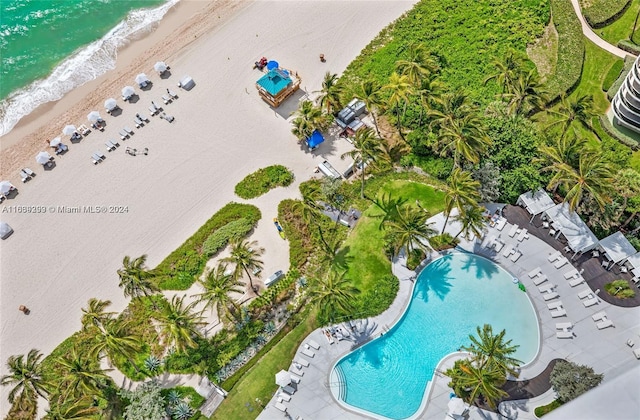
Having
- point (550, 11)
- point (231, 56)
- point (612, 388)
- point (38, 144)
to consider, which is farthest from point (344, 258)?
point (550, 11)

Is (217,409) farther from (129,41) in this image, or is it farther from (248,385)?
(129,41)

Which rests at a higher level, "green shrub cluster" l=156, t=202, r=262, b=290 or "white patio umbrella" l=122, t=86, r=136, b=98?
"white patio umbrella" l=122, t=86, r=136, b=98

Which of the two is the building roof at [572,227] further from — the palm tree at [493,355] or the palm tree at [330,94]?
the palm tree at [330,94]

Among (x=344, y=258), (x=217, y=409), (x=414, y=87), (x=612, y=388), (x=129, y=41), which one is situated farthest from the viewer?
(x=129, y=41)

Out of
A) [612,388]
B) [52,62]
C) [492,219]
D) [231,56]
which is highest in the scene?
[52,62]

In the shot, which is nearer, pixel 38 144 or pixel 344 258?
pixel 344 258

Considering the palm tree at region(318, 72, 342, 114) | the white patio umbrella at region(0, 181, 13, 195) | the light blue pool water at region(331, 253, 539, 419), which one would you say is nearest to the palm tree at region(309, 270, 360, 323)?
the light blue pool water at region(331, 253, 539, 419)

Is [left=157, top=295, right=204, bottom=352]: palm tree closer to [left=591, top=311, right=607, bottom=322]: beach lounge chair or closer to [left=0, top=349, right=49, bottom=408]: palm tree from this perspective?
[left=0, top=349, right=49, bottom=408]: palm tree
